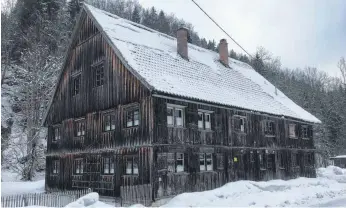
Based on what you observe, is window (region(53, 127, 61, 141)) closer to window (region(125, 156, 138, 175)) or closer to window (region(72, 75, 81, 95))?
window (region(72, 75, 81, 95))

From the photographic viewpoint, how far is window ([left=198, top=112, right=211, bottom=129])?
22.5 m

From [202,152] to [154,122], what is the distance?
4670mm

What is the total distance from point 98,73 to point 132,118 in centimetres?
554

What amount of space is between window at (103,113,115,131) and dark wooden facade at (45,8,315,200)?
7 cm

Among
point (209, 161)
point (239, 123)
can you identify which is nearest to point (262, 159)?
point (239, 123)

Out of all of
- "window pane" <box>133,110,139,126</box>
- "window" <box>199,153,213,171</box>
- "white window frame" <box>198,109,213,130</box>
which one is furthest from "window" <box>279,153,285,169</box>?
"window pane" <box>133,110,139,126</box>

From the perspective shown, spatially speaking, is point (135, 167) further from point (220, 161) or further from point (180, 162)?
point (220, 161)

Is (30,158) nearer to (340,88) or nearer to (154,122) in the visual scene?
(154,122)

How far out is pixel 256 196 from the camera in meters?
19.7

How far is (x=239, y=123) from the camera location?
86.0ft

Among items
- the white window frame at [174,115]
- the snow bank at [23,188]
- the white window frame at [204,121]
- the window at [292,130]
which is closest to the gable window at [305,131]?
the window at [292,130]

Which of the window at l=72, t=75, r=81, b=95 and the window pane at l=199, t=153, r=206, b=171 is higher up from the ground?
the window at l=72, t=75, r=81, b=95

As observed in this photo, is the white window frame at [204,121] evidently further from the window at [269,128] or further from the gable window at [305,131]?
the gable window at [305,131]

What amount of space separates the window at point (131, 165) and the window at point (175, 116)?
3.03 metres
